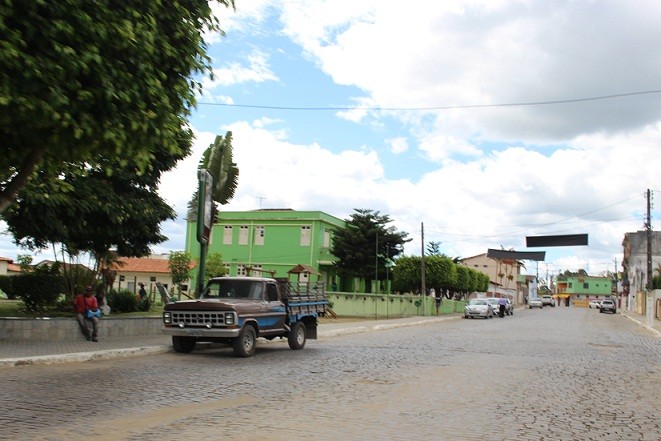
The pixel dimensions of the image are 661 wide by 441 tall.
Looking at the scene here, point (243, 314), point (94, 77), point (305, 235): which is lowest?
point (243, 314)

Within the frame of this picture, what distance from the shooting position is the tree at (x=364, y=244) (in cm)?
5503

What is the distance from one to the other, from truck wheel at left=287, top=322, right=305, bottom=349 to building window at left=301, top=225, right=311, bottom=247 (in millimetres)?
40000

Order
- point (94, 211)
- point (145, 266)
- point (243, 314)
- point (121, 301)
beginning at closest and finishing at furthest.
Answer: point (243, 314)
point (94, 211)
point (121, 301)
point (145, 266)

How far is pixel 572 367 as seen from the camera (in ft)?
49.7

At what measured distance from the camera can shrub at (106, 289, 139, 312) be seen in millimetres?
27452

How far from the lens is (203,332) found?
15211mm

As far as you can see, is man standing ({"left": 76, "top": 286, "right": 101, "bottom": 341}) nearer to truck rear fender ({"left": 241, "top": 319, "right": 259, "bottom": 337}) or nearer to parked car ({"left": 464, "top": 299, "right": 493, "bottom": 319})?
truck rear fender ({"left": 241, "top": 319, "right": 259, "bottom": 337})

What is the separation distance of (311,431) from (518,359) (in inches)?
413

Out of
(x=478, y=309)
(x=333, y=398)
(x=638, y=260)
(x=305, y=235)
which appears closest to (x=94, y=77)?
(x=333, y=398)

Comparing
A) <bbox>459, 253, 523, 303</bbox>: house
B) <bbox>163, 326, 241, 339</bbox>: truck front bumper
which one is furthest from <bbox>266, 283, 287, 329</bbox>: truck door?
<bbox>459, 253, 523, 303</bbox>: house

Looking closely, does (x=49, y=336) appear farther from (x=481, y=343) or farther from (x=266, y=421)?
(x=481, y=343)

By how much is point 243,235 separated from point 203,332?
45.6 meters

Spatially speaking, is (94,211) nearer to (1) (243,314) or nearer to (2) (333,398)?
(1) (243,314)

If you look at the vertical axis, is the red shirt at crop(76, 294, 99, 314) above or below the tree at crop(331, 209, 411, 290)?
below
